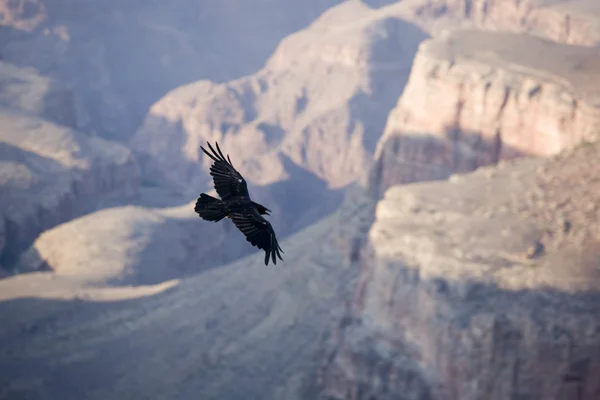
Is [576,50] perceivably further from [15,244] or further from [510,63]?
[15,244]

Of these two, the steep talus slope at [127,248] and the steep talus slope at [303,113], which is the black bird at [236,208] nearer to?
the steep talus slope at [127,248]

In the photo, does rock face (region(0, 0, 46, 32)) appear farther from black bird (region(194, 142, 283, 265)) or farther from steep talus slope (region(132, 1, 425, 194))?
black bird (region(194, 142, 283, 265))

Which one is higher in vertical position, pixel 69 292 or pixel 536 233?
pixel 536 233

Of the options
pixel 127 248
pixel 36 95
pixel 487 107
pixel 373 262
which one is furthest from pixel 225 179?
pixel 36 95

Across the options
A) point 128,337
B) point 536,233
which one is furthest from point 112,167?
point 536,233

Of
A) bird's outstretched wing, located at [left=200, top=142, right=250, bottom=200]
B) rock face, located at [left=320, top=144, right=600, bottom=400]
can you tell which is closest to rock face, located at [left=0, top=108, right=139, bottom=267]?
rock face, located at [left=320, top=144, right=600, bottom=400]

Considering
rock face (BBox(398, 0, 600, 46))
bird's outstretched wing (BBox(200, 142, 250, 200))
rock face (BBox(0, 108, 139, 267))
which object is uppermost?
rock face (BBox(398, 0, 600, 46))
